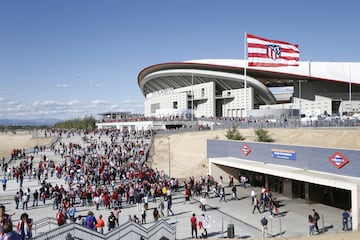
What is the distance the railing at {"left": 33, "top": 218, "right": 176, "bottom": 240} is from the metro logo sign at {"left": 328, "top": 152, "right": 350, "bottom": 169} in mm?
8591

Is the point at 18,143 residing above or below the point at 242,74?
below

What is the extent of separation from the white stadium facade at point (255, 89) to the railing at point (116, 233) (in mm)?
37891

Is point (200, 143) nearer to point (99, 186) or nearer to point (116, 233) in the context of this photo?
point (99, 186)

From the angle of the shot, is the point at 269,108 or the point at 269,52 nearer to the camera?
the point at 269,52

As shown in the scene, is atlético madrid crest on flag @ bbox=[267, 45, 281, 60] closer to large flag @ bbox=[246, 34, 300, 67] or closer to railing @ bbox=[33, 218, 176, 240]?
large flag @ bbox=[246, 34, 300, 67]

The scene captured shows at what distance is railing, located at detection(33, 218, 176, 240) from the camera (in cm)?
1041

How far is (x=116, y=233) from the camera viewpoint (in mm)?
11344

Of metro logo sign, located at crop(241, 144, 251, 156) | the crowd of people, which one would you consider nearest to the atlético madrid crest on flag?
metro logo sign, located at crop(241, 144, 251, 156)

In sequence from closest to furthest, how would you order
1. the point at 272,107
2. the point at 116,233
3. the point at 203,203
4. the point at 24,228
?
the point at 24,228 < the point at 116,233 < the point at 203,203 < the point at 272,107

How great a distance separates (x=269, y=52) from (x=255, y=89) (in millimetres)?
29293

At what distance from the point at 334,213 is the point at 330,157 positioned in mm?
2532

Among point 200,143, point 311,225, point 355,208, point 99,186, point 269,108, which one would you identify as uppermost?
point 269,108

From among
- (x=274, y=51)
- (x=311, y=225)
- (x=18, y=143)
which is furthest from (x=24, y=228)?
(x=18, y=143)

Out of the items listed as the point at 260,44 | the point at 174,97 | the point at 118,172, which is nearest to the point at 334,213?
the point at 118,172
